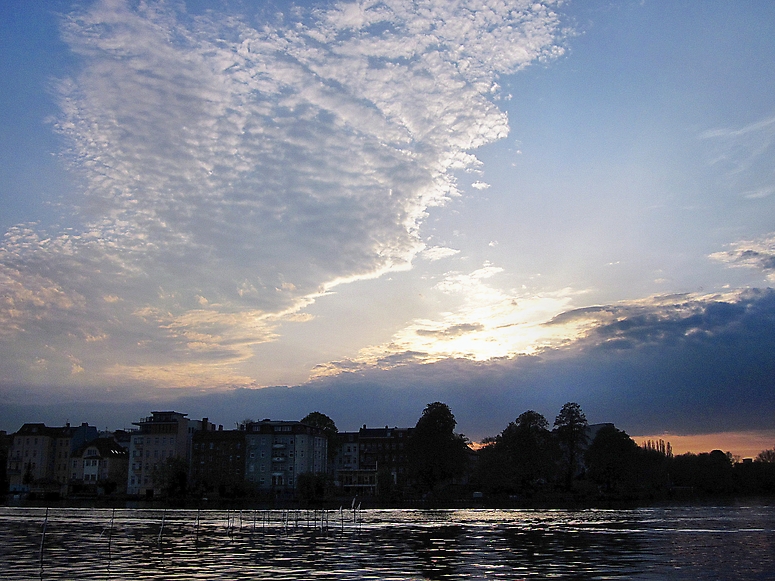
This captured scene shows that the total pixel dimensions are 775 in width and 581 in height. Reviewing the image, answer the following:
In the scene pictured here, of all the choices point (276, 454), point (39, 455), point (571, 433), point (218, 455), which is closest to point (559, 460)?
point (571, 433)

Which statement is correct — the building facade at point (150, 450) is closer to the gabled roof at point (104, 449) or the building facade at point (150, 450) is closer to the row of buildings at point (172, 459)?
the row of buildings at point (172, 459)

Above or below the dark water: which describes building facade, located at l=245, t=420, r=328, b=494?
above

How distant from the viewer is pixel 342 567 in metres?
39.0

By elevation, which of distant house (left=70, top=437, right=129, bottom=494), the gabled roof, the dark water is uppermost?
the gabled roof

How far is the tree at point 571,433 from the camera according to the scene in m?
146

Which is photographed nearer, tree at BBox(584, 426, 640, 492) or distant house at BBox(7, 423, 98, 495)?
tree at BBox(584, 426, 640, 492)

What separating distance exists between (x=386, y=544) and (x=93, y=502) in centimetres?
11300

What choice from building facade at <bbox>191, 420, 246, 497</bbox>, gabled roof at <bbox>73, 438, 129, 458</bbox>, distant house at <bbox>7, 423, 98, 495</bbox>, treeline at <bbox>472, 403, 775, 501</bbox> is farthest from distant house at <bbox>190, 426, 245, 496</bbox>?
treeline at <bbox>472, 403, 775, 501</bbox>

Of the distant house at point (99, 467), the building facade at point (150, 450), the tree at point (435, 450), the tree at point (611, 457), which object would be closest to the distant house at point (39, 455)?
the distant house at point (99, 467)

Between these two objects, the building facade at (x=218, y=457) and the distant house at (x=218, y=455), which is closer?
the building facade at (x=218, y=457)

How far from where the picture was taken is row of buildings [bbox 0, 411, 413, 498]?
155 metres

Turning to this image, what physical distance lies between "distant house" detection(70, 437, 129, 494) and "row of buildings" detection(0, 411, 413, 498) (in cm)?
23

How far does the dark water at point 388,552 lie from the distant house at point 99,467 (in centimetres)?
9495

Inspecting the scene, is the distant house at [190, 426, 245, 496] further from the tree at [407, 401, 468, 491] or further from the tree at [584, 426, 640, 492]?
the tree at [584, 426, 640, 492]
